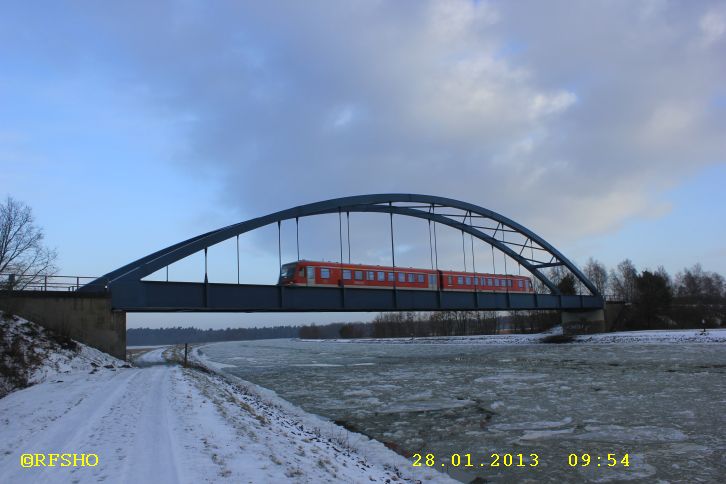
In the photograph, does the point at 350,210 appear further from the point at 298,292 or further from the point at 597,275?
the point at 597,275

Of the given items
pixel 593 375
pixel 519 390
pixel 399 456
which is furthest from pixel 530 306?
pixel 399 456

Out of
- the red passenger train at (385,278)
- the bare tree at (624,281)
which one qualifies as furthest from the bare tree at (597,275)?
the red passenger train at (385,278)

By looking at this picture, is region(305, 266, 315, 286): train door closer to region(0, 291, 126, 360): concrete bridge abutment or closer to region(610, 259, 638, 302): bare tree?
region(0, 291, 126, 360): concrete bridge abutment

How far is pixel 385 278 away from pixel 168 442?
35.0 m

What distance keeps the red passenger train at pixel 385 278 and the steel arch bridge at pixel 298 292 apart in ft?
2.46

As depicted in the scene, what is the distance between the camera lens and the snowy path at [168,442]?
6.84 metres

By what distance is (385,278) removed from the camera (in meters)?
43.0

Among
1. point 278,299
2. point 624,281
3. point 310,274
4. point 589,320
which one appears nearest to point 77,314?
point 278,299

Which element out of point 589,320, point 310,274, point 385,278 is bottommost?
point 589,320

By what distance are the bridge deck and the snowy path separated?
15130 millimetres

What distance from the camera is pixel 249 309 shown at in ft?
113

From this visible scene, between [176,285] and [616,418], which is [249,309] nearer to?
[176,285]

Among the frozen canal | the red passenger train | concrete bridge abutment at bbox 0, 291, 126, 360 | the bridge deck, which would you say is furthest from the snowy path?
the red passenger train

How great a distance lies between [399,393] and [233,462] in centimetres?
1305
